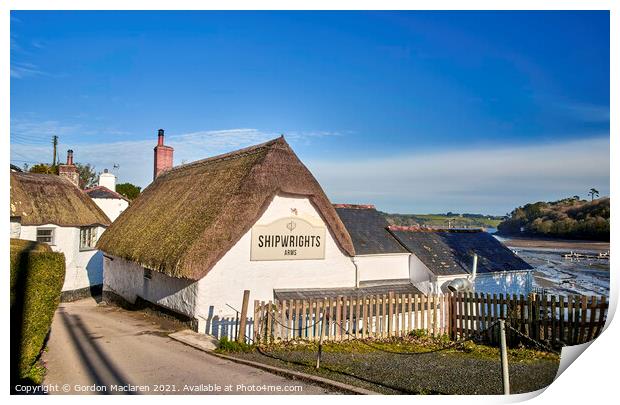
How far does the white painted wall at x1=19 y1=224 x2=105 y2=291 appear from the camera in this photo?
66.4 feet

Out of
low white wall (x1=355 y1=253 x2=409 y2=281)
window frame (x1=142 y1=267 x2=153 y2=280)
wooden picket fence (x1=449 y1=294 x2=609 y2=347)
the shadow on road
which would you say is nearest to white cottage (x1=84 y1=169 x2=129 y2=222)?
window frame (x1=142 y1=267 x2=153 y2=280)

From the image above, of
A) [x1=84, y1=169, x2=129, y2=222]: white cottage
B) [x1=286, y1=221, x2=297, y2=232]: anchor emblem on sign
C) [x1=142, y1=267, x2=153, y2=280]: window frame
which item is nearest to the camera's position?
[x1=286, y1=221, x2=297, y2=232]: anchor emblem on sign

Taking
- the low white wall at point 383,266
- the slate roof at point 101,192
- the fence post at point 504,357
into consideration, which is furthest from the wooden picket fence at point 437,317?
the slate roof at point 101,192

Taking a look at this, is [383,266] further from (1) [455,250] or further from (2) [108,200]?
(2) [108,200]

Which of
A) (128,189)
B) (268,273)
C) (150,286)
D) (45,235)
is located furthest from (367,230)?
(128,189)

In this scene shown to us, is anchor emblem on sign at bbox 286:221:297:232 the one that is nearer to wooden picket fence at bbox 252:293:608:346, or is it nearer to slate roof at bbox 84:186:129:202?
wooden picket fence at bbox 252:293:608:346

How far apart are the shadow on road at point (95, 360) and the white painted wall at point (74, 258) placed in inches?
360

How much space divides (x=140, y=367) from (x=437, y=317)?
7.60 meters

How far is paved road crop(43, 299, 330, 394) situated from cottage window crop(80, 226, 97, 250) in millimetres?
10744

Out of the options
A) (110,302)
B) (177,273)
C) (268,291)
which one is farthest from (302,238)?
(110,302)

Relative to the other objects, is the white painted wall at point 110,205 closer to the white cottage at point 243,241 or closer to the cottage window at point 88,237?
the cottage window at point 88,237

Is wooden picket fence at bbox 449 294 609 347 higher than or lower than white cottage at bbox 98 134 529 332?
lower

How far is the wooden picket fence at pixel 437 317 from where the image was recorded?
10047 mm
